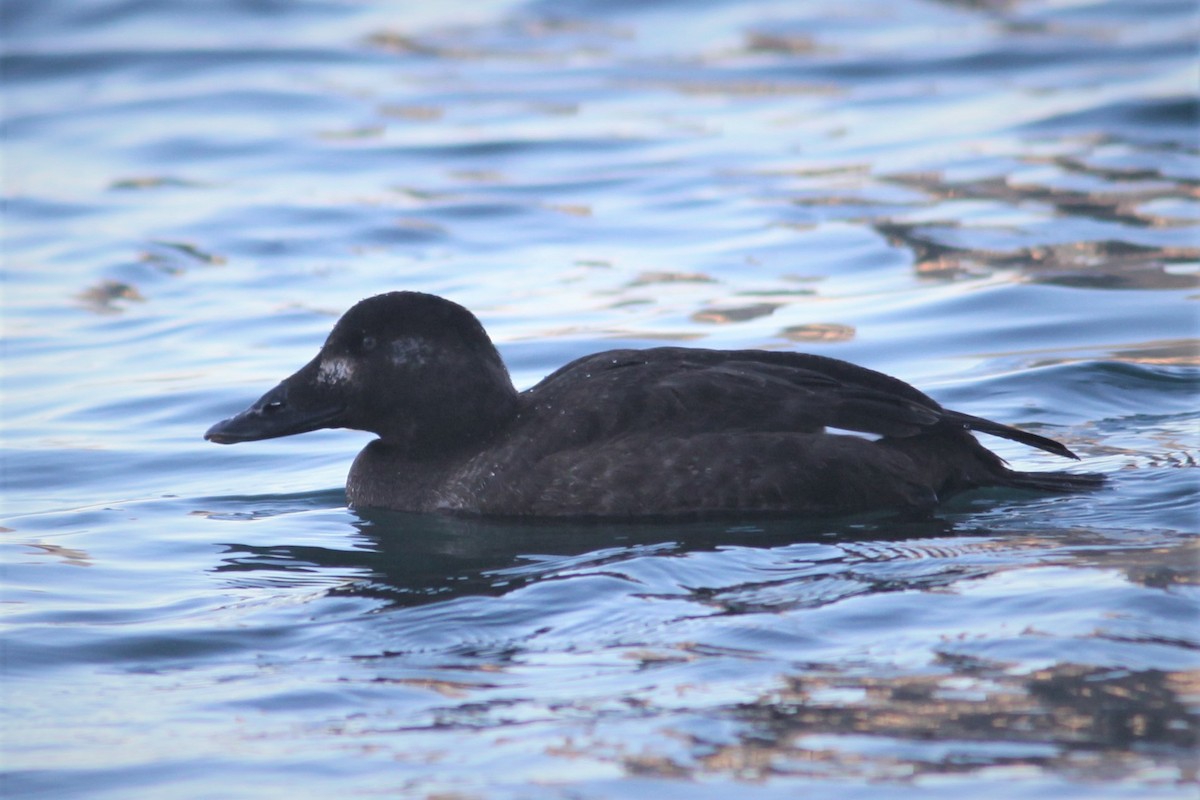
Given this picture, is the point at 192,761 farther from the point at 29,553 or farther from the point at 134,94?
the point at 134,94

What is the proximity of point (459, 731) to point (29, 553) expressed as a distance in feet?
9.04

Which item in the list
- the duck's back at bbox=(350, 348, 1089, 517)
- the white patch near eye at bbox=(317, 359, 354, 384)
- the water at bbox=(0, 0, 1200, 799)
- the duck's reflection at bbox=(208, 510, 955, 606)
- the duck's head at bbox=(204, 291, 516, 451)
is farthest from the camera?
the white patch near eye at bbox=(317, 359, 354, 384)

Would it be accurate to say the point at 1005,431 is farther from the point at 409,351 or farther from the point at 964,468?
the point at 409,351

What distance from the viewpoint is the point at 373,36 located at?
65.2 feet

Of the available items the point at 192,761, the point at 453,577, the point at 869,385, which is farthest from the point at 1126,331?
the point at 192,761

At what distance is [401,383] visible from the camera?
652cm

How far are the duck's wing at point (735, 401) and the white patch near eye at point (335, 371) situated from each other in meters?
0.75

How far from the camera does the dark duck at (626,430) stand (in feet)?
19.7

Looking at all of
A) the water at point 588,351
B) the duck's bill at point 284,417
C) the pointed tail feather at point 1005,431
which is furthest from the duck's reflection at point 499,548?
the duck's bill at point 284,417

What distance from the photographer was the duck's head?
255 inches

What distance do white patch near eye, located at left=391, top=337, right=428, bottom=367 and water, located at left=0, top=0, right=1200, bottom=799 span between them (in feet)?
1.99

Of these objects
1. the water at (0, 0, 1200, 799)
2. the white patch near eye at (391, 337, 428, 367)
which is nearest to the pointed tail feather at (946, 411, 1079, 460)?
the water at (0, 0, 1200, 799)

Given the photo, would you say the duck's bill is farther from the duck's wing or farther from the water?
the duck's wing

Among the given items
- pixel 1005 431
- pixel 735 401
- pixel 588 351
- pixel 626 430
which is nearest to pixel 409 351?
pixel 626 430
